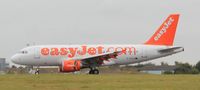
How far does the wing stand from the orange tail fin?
227 inches

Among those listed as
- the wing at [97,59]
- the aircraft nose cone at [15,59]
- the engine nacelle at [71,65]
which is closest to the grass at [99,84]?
the engine nacelle at [71,65]

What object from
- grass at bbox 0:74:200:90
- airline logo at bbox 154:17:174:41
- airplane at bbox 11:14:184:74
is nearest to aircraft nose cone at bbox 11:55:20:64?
airplane at bbox 11:14:184:74

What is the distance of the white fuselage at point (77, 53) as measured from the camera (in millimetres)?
53188

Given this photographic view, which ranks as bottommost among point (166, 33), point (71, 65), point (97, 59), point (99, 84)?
point (99, 84)

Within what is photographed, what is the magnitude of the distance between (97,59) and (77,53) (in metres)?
2.47

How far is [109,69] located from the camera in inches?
2744

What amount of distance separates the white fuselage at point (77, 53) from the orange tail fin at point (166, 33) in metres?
1.41

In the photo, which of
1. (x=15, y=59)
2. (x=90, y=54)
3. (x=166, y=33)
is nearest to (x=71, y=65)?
(x=90, y=54)

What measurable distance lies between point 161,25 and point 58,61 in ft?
37.2

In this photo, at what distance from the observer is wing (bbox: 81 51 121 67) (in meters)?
51.0

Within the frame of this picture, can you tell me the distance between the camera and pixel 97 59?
5175cm

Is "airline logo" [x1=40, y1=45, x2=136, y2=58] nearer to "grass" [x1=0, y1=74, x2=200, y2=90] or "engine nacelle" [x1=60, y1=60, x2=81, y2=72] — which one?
"engine nacelle" [x1=60, y1=60, x2=81, y2=72]

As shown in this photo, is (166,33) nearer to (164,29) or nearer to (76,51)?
(164,29)

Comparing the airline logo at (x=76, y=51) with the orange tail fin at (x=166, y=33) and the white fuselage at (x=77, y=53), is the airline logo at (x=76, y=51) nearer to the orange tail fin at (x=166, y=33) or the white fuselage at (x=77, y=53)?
the white fuselage at (x=77, y=53)
